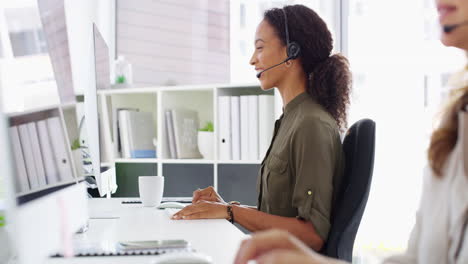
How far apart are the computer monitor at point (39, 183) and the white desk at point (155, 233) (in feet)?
0.51

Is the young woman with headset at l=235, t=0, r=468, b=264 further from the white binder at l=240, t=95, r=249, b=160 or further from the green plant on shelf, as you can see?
the green plant on shelf

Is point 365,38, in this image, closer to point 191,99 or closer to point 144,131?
point 191,99

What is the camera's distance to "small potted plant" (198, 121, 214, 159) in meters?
2.88

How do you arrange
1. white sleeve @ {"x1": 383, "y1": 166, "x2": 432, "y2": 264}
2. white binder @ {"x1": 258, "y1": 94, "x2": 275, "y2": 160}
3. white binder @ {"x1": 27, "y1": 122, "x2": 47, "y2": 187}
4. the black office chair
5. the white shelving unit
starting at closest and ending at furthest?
white binder @ {"x1": 27, "y1": 122, "x2": 47, "y2": 187} → white sleeve @ {"x1": 383, "y1": 166, "x2": 432, "y2": 264} → the black office chair → white binder @ {"x1": 258, "y1": 94, "x2": 275, "y2": 160} → the white shelving unit

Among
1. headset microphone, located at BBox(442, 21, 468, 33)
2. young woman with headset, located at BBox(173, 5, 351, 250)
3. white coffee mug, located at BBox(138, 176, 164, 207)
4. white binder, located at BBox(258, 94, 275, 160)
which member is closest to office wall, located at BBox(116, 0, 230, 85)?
white binder, located at BBox(258, 94, 275, 160)

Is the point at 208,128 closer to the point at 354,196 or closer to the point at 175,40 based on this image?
the point at 175,40

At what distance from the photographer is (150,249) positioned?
0.92 meters

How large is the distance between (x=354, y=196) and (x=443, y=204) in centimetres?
60

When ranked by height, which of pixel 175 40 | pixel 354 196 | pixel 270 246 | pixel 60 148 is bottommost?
pixel 354 196

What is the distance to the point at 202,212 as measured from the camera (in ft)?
4.67

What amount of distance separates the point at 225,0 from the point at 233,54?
38 centimetres

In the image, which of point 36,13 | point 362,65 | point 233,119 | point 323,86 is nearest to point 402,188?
point 362,65

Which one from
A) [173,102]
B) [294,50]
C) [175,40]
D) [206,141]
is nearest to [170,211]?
[294,50]

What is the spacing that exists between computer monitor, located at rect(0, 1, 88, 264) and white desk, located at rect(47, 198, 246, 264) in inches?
6.1
